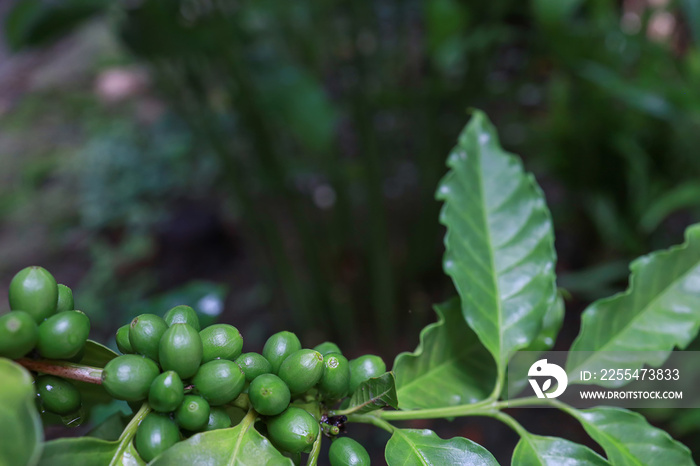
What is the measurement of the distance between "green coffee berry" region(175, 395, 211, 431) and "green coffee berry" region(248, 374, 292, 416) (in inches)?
1.0

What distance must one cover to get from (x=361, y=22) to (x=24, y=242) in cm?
189

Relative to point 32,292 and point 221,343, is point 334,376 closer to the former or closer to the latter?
point 221,343

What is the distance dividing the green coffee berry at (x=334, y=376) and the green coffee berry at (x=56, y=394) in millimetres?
137

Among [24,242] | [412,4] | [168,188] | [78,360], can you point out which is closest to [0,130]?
[24,242]

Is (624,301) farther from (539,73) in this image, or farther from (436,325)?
(539,73)

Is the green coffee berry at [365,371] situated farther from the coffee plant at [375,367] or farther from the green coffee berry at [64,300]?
the green coffee berry at [64,300]

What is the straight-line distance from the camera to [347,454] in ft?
0.98

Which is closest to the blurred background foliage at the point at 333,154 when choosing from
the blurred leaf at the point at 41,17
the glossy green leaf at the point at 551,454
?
the blurred leaf at the point at 41,17

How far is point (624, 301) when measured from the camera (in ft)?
1.41

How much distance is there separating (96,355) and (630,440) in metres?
0.37

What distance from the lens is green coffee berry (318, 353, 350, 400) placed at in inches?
12.3

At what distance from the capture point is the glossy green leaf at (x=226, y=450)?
266 mm

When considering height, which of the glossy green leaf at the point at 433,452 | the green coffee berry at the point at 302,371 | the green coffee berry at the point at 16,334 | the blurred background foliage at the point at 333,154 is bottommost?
the blurred background foliage at the point at 333,154

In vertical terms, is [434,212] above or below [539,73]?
below
